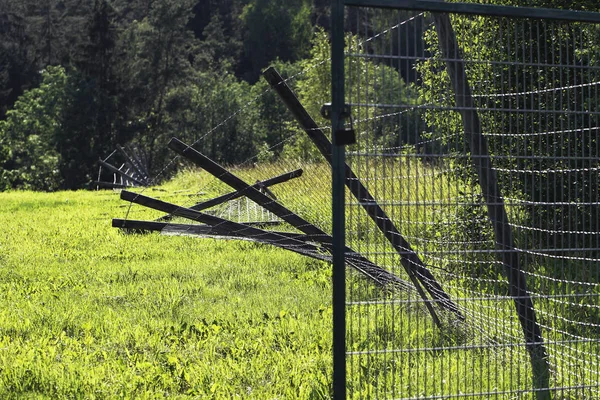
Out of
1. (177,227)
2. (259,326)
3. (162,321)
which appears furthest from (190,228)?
(259,326)

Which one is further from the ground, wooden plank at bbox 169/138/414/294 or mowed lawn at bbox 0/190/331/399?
wooden plank at bbox 169/138/414/294

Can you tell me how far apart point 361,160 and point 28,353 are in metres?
2.87

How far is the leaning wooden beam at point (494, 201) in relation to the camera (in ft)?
13.7

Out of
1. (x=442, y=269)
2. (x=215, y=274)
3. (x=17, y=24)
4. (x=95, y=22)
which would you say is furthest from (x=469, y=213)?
(x=17, y=24)

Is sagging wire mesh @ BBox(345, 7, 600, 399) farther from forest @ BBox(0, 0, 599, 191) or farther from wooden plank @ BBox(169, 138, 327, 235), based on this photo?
forest @ BBox(0, 0, 599, 191)

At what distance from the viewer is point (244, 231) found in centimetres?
693

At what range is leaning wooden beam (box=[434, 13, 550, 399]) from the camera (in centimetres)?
419

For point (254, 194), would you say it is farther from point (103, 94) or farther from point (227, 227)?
point (103, 94)

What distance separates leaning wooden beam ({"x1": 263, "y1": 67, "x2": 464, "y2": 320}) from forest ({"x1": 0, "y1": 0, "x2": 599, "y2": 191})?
29135 mm

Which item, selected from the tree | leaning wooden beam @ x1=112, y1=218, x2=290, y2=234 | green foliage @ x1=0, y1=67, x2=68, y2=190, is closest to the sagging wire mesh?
leaning wooden beam @ x1=112, y1=218, x2=290, y2=234

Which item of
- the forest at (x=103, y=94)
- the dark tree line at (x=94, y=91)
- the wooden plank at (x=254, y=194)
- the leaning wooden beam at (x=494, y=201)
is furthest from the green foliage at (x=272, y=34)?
the leaning wooden beam at (x=494, y=201)

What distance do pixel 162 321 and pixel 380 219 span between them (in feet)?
9.12

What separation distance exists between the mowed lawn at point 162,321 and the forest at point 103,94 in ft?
83.5

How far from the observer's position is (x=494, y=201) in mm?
4293
